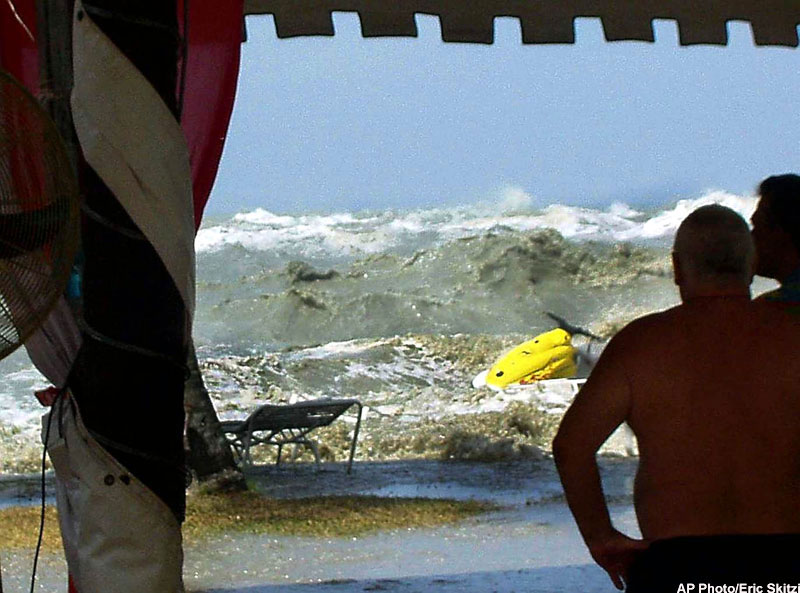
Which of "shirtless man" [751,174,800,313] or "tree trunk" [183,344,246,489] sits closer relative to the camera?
"shirtless man" [751,174,800,313]

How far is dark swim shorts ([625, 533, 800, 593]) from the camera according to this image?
4.17ft

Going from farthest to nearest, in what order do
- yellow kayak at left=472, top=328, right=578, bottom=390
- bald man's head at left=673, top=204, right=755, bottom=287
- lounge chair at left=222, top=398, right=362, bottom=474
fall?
1. yellow kayak at left=472, top=328, right=578, bottom=390
2. lounge chair at left=222, top=398, right=362, bottom=474
3. bald man's head at left=673, top=204, right=755, bottom=287

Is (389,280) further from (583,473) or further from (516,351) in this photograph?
(583,473)

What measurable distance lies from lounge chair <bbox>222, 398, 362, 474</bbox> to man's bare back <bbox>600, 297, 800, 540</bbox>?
17.6 ft

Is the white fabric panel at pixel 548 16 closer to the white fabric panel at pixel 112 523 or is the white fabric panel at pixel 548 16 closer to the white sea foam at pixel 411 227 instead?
the white fabric panel at pixel 112 523

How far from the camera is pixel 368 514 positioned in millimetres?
6609

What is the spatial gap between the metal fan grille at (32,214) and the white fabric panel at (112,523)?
0.58 ft

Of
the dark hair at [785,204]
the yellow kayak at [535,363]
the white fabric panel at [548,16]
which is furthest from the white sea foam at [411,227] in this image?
the dark hair at [785,204]

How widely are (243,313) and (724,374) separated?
9756 mm

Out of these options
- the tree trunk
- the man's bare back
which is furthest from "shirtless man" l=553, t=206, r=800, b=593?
the tree trunk

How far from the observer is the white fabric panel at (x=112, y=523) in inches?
57.4

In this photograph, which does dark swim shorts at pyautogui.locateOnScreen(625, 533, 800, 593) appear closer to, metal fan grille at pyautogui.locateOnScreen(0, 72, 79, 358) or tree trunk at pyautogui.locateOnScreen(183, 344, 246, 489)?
metal fan grille at pyautogui.locateOnScreen(0, 72, 79, 358)

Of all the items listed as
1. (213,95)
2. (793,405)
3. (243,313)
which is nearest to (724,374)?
(793,405)

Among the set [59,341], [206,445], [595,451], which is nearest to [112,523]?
[59,341]
